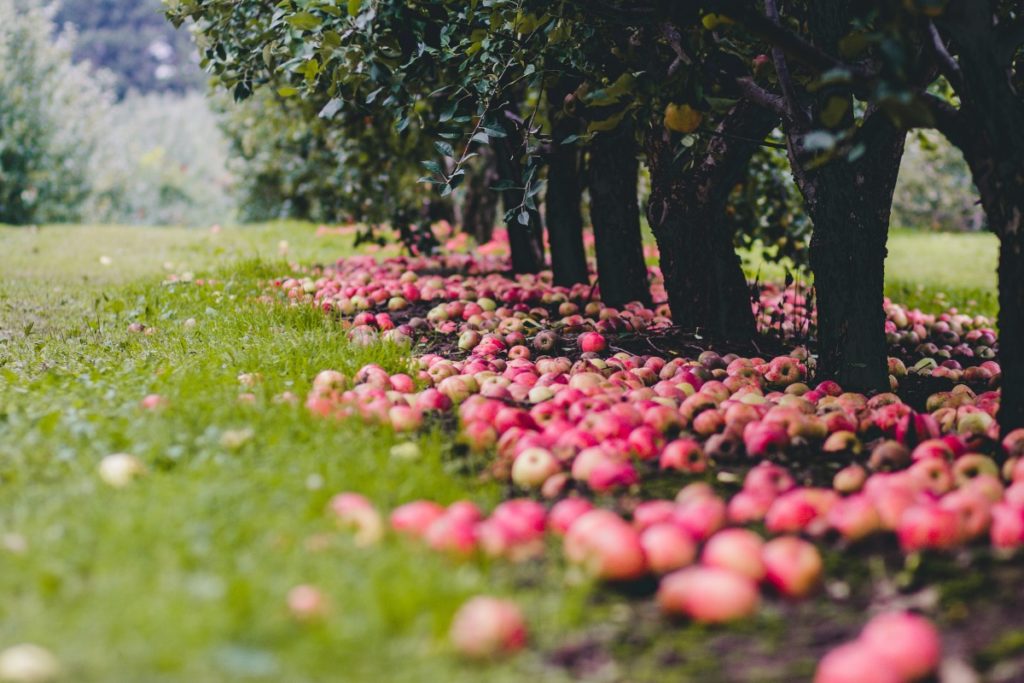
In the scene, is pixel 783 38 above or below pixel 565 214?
above

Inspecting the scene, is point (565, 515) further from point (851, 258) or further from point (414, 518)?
point (851, 258)

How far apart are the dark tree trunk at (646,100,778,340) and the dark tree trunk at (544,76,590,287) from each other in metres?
1.16

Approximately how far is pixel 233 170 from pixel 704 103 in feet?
58.4

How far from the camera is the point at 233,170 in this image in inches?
765

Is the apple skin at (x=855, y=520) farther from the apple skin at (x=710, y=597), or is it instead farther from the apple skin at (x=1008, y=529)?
the apple skin at (x=710, y=597)

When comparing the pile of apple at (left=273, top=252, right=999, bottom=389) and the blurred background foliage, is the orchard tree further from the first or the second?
the pile of apple at (left=273, top=252, right=999, bottom=389)

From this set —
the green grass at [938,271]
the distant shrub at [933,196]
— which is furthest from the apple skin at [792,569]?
the distant shrub at [933,196]

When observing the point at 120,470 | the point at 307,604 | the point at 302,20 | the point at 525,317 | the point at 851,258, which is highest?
the point at 302,20

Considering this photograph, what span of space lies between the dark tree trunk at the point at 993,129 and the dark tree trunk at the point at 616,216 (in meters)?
2.92

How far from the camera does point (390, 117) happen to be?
788cm

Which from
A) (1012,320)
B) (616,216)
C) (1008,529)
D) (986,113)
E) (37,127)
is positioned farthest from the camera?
(37,127)

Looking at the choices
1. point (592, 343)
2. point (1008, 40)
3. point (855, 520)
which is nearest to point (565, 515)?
point (855, 520)

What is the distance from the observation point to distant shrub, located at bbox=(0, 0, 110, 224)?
17375mm

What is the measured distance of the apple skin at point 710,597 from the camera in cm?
181
